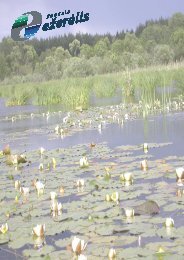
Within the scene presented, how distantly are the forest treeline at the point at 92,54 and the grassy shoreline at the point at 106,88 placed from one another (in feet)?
55.8

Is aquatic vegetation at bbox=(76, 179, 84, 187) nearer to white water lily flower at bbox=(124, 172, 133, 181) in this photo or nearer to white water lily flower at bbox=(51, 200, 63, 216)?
white water lily flower at bbox=(124, 172, 133, 181)

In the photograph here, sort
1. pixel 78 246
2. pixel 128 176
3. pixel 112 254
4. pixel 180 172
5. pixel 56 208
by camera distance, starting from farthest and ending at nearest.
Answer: pixel 128 176 → pixel 180 172 → pixel 56 208 → pixel 78 246 → pixel 112 254

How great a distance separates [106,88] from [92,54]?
191 ft

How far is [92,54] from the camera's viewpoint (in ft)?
268

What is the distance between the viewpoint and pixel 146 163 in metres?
6.15

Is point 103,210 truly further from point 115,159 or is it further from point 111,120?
point 111,120

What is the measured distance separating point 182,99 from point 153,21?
3644 inches

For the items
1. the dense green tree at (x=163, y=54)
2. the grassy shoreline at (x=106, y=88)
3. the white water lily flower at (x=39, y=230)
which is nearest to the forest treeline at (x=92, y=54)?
the dense green tree at (x=163, y=54)

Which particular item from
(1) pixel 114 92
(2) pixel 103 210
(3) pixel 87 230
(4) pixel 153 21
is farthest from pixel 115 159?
(4) pixel 153 21

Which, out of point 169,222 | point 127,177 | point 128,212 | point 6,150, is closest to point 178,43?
point 6,150

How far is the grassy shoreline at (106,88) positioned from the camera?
1784 cm

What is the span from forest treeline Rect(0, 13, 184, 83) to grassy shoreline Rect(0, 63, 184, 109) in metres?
17.0

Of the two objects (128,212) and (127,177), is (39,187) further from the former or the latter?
(128,212)

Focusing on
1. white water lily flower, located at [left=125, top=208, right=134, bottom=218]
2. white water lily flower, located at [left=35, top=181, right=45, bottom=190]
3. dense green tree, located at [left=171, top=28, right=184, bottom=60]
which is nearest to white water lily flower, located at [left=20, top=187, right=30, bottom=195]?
white water lily flower, located at [left=35, top=181, right=45, bottom=190]
